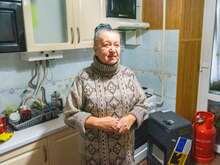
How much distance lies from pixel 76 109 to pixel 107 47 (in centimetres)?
37

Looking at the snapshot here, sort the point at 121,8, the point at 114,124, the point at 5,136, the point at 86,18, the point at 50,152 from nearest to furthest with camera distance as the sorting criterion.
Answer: the point at 114,124, the point at 5,136, the point at 50,152, the point at 86,18, the point at 121,8

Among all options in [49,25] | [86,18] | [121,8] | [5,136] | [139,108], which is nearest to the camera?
[139,108]

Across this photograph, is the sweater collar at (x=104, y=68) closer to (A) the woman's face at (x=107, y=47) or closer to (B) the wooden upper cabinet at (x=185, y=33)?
(A) the woman's face at (x=107, y=47)

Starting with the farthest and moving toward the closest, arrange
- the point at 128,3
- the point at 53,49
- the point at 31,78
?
the point at 128,3
the point at 31,78
the point at 53,49

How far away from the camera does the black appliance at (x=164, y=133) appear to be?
77.3 inches

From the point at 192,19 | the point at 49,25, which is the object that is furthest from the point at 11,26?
the point at 192,19

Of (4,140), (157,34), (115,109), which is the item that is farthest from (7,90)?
(157,34)

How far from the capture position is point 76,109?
117 centimetres

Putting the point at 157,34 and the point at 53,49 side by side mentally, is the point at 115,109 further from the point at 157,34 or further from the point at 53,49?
the point at 157,34

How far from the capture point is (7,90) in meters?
1.71

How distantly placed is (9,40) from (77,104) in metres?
0.61

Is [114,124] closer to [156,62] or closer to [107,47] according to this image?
[107,47]

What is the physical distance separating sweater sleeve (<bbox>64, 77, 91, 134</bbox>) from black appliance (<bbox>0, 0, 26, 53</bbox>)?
0.52 meters

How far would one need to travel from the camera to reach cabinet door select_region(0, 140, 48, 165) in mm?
1372
